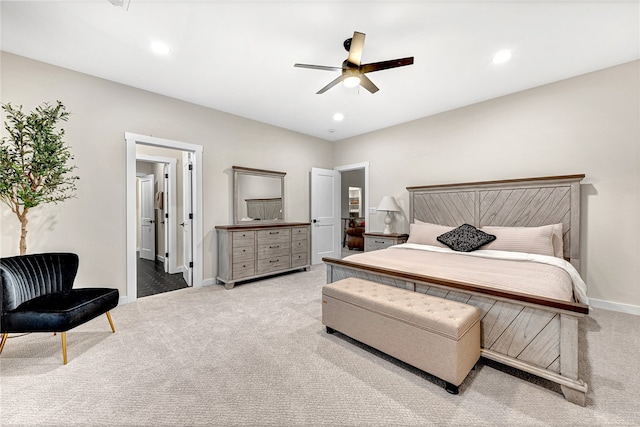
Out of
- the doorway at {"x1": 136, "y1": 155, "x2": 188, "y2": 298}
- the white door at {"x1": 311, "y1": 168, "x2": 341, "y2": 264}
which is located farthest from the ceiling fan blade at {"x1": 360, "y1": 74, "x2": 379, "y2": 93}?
the doorway at {"x1": 136, "y1": 155, "x2": 188, "y2": 298}

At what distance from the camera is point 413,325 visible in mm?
1743

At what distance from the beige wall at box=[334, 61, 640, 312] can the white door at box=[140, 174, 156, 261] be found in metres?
6.07

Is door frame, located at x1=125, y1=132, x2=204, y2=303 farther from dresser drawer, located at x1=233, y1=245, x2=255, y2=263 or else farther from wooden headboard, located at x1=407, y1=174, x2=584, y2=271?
wooden headboard, located at x1=407, y1=174, x2=584, y2=271

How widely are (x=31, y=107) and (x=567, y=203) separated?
6136 millimetres

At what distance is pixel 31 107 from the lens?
2.67 meters

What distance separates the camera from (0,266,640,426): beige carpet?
1442 millimetres

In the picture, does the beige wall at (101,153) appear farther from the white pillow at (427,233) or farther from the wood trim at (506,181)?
the wood trim at (506,181)

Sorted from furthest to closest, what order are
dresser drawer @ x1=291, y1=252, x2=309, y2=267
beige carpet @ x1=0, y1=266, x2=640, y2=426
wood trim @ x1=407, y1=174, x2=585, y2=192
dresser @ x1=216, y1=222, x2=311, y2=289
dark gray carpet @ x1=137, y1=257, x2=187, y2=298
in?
dresser drawer @ x1=291, y1=252, x2=309, y2=267 → dresser @ x1=216, y1=222, x2=311, y2=289 → dark gray carpet @ x1=137, y1=257, x2=187, y2=298 → wood trim @ x1=407, y1=174, x2=585, y2=192 → beige carpet @ x1=0, y1=266, x2=640, y2=426

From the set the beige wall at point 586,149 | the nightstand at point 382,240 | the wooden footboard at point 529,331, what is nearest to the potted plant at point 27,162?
the wooden footboard at point 529,331

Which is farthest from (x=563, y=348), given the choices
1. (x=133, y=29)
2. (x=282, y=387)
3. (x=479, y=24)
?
(x=133, y=29)

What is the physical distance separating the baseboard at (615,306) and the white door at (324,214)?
4.14 m

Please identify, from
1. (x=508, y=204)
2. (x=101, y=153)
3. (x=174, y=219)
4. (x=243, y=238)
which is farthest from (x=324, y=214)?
(x=101, y=153)

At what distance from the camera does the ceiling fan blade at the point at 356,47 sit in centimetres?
195

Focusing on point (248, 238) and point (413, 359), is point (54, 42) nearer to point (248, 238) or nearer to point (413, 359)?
point (248, 238)
